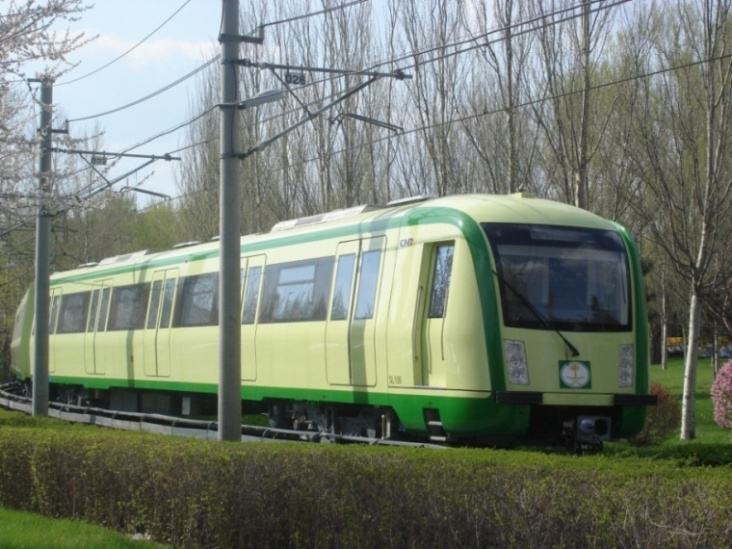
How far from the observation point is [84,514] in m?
11.5

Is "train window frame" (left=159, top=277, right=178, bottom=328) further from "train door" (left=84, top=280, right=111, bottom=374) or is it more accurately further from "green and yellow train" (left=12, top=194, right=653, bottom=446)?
"train door" (left=84, top=280, right=111, bottom=374)

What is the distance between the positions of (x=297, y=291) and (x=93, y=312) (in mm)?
10028

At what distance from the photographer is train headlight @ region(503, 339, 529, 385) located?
13484mm

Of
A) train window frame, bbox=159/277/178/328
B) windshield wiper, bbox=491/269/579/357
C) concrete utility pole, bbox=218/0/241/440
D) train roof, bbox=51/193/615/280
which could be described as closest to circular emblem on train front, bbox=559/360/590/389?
windshield wiper, bbox=491/269/579/357

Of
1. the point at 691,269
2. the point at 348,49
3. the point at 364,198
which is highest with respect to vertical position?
the point at 348,49

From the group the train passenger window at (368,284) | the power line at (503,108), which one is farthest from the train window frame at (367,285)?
the power line at (503,108)

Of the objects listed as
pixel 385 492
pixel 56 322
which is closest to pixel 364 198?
pixel 56 322

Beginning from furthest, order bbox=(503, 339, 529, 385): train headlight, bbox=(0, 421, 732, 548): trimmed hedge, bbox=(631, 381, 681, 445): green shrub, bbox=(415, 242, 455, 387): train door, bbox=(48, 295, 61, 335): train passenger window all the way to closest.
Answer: bbox=(48, 295, 61, 335): train passenger window, bbox=(631, 381, 681, 445): green shrub, bbox=(415, 242, 455, 387): train door, bbox=(503, 339, 529, 385): train headlight, bbox=(0, 421, 732, 548): trimmed hedge

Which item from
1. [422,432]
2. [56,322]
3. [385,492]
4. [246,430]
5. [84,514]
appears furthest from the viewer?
[56,322]

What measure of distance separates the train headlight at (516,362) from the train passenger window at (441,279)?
92cm

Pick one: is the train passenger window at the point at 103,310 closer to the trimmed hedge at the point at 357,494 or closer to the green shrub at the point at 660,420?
the green shrub at the point at 660,420

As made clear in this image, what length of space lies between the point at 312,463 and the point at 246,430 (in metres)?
8.33

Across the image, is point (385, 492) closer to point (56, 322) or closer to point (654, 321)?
point (56, 322)

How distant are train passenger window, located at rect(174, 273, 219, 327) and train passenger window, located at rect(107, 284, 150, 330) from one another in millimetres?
1944
